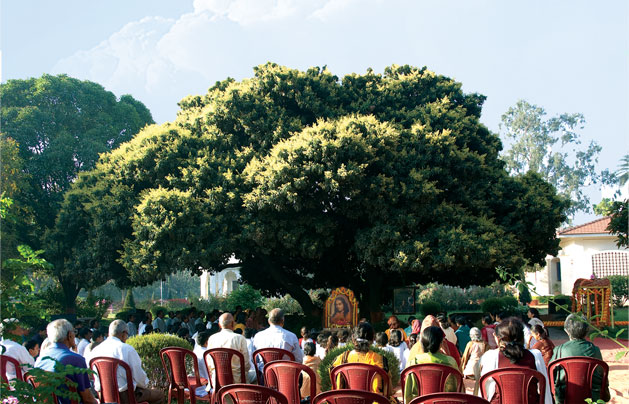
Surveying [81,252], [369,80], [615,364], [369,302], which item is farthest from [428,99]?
[81,252]

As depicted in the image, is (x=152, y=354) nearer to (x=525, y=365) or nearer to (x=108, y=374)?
(x=108, y=374)

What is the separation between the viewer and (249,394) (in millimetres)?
4930

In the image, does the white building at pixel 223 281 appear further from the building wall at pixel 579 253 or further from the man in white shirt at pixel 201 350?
the man in white shirt at pixel 201 350

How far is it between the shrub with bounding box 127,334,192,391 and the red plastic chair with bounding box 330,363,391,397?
14.8ft

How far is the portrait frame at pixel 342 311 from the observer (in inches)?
732

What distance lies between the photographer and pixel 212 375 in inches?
304

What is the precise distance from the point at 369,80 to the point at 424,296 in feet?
62.5

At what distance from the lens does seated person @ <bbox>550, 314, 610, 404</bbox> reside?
6199 mm

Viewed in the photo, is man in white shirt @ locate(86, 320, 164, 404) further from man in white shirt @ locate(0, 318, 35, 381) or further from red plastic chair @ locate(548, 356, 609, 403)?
red plastic chair @ locate(548, 356, 609, 403)

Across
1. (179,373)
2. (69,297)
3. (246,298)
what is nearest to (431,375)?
(179,373)

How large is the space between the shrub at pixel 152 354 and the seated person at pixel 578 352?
19.8ft

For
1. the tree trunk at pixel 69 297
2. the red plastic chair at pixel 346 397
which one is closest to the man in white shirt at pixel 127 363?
the red plastic chair at pixel 346 397

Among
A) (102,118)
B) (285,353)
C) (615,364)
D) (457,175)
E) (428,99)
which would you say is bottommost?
(615,364)

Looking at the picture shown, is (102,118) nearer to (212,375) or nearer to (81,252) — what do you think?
(81,252)
